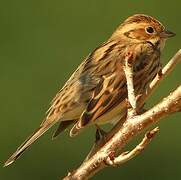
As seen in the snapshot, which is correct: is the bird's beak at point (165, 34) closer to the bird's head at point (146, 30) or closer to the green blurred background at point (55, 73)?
the bird's head at point (146, 30)

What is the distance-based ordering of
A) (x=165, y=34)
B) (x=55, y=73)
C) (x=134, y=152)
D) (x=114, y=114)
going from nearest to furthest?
(x=134, y=152) → (x=114, y=114) → (x=165, y=34) → (x=55, y=73)

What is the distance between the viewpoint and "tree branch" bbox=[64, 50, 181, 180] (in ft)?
8.89

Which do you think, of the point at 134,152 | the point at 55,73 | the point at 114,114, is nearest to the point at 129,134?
the point at 134,152

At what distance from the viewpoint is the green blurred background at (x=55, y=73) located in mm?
4934

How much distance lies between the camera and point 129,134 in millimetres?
2729

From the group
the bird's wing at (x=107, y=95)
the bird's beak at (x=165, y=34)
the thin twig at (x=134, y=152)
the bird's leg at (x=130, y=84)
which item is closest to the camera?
the thin twig at (x=134, y=152)

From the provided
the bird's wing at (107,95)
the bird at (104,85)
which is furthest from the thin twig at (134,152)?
the bird's wing at (107,95)

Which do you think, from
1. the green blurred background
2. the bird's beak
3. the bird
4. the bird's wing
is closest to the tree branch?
the bird

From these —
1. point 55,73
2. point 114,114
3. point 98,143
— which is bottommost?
point 55,73

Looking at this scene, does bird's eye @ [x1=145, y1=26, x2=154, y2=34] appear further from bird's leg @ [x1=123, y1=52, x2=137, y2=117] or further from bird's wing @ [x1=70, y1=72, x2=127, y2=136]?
bird's leg @ [x1=123, y1=52, x2=137, y2=117]

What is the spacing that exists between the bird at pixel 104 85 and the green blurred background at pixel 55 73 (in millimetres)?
1026

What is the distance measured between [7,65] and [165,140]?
84 cm

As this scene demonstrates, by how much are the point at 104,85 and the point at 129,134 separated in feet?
2.83

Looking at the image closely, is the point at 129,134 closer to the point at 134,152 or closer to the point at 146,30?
the point at 134,152
